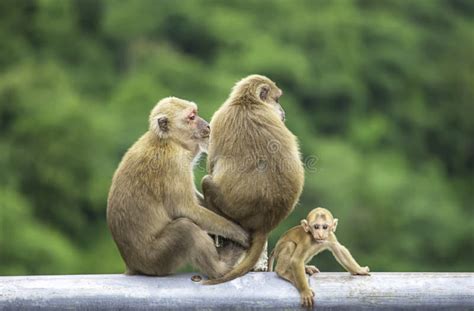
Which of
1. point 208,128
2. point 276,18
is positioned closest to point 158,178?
point 208,128

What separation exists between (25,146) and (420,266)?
14072 mm

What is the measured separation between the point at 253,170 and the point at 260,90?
54 centimetres

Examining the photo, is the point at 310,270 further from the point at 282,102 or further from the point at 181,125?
the point at 282,102

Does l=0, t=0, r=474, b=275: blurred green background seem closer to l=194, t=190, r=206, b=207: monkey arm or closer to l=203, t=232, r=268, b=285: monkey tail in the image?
l=194, t=190, r=206, b=207: monkey arm

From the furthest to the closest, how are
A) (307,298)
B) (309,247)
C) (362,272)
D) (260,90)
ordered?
(260,90) → (309,247) → (362,272) → (307,298)

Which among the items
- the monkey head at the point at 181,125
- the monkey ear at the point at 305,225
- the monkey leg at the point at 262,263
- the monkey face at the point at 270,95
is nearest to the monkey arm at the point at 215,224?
the monkey leg at the point at 262,263

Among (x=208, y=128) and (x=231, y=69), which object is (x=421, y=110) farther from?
(x=208, y=128)

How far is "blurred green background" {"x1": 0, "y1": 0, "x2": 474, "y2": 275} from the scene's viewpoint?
3444 centimetres

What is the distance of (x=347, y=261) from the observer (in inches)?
205

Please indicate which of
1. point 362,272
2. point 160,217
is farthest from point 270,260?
point 362,272

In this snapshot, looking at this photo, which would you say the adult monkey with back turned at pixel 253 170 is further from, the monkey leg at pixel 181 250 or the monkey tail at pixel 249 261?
the monkey leg at pixel 181 250

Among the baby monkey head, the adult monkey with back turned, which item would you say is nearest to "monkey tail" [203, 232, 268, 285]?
the adult monkey with back turned

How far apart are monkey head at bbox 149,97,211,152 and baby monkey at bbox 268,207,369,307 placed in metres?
0.73

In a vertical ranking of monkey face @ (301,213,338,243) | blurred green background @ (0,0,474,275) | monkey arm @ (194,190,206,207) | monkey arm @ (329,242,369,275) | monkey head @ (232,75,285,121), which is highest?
blurred green background @ (0,0,474,275)
